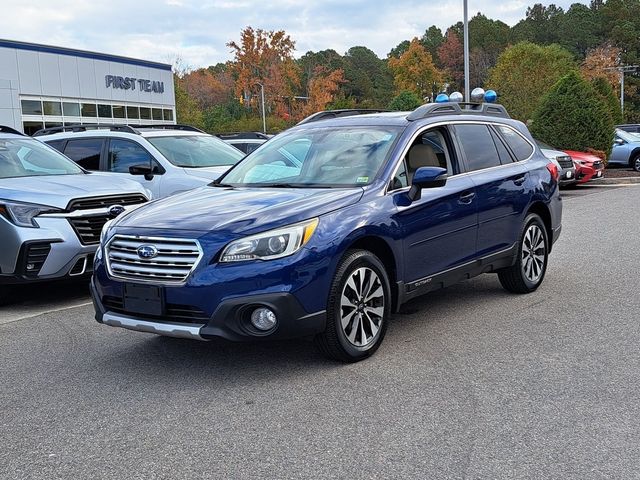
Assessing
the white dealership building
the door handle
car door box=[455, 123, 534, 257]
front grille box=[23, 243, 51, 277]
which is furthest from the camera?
the white dealership building

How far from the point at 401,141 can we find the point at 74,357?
9.67ft

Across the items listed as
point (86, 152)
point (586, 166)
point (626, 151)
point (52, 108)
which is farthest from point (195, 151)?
point (52, 108)

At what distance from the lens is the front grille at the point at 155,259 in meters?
4.44

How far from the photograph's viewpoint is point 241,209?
4.77 m

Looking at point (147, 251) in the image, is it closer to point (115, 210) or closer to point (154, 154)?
point (115, 210)

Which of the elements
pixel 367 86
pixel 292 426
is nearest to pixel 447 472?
pixel 292 426

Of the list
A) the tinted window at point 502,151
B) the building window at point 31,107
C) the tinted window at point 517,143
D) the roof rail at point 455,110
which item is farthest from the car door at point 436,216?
the building window at point 31,107

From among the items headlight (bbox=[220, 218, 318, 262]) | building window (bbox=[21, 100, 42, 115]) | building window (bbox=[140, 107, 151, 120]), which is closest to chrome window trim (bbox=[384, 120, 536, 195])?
headlight (bbox=[220, 218, 318, 262])

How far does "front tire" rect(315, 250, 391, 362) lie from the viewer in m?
4.61

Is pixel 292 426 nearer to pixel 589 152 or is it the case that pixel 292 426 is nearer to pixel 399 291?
pixel 399 291

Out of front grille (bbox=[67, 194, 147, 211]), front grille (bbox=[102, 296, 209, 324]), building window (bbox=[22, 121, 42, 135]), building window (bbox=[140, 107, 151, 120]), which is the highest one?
building window (bbox=[140, 107, 151, 120])

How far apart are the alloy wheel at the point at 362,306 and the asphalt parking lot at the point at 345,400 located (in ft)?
0.70

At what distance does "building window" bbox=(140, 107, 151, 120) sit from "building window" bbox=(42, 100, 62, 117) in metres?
7.55

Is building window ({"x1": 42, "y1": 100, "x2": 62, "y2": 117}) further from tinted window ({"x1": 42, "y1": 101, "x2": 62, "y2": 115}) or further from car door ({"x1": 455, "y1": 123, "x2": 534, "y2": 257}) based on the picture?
car door ({"x1": 455, "y1": 123, "x2": 534, "y2": 257})
